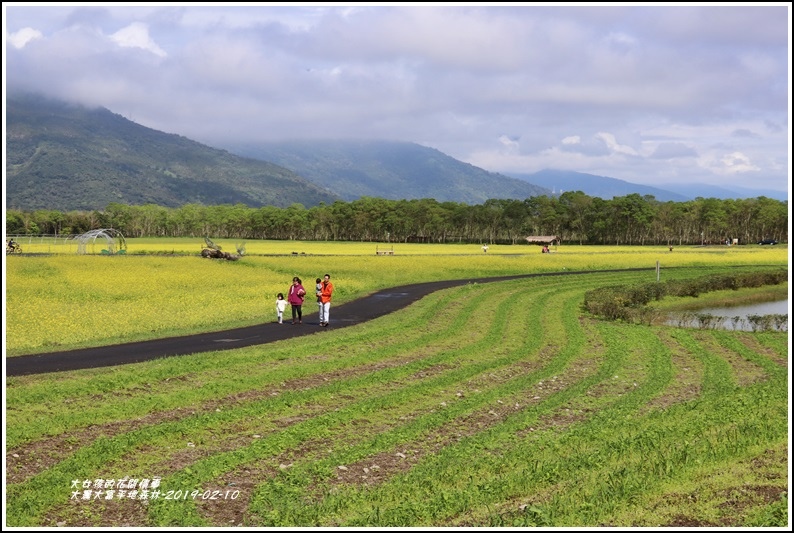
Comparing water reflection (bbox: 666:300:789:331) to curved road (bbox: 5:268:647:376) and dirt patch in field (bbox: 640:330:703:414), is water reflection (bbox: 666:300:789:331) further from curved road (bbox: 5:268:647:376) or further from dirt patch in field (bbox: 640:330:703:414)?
curved road (bbox: 5:268:647:376)

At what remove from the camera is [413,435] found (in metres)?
14.9

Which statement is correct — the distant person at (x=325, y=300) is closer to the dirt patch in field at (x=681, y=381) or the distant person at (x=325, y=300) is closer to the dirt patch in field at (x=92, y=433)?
the dirt patch in field at (x=92, y=433)

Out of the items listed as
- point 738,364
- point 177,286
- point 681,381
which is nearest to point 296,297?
point 681,381

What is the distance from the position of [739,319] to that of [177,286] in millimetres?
35202

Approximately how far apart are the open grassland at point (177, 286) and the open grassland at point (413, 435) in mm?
3485

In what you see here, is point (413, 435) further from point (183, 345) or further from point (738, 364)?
point (738, 364)

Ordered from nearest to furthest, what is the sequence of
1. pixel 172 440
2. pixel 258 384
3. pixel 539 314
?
1. pixel 172 440
2. pixel 258 384
3. pixel 539 314

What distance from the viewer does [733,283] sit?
189 feet

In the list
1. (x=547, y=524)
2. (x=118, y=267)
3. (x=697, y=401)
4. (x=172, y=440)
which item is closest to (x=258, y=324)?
(x=172, y=440)

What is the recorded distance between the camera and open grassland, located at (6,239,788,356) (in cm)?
2955

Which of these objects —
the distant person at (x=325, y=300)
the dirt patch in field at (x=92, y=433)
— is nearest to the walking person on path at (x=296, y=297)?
the distant person at (x=325, y=300)

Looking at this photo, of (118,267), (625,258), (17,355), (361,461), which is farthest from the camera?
(625,258)

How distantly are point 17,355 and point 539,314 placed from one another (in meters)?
23.4

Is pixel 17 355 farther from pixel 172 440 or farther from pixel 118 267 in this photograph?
pixel 118 267
